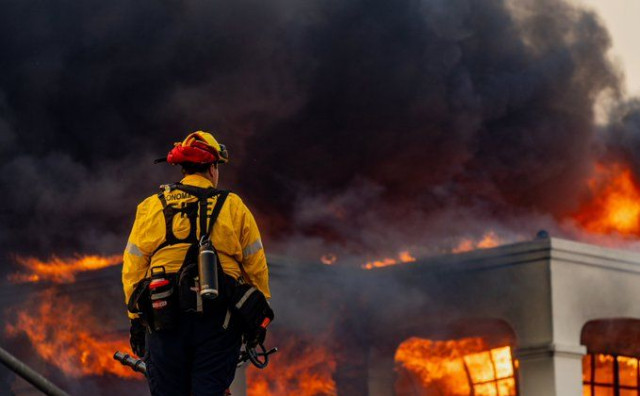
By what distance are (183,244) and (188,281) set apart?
19cm

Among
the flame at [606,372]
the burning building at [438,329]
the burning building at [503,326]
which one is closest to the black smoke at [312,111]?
the burning building at [438,329]

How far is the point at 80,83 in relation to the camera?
15062 mm

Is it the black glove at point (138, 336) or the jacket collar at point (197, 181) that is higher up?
the jacket collar at point (197, 181)

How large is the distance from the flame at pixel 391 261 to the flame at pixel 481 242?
2.01 feet

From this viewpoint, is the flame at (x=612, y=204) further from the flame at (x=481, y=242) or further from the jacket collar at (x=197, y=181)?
the jacket collar at (x=197, y=181)

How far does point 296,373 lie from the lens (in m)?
14.1

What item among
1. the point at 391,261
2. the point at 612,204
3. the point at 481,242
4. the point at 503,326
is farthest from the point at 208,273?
the point at 612,204

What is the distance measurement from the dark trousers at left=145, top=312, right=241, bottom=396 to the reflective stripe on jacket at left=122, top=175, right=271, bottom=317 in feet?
0.80

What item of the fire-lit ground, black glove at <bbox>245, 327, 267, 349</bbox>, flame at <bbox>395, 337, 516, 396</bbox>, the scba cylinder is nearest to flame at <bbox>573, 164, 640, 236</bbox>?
the fire-lit ground

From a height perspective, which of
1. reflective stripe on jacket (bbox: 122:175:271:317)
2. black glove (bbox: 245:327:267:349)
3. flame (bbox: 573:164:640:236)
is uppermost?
flame (bbox: 573:164:640:236)

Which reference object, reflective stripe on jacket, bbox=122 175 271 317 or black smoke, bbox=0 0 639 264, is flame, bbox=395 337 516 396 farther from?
reflective stripe on jacket, bbox=122 175 271 317

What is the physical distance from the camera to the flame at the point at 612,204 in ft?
51.6

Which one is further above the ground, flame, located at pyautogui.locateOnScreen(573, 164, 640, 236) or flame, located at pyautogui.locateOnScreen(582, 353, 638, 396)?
flame, located at pyautogui.locateOnScreen(573, 164, 640, 236)

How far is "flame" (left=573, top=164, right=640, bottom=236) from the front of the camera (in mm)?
15719
